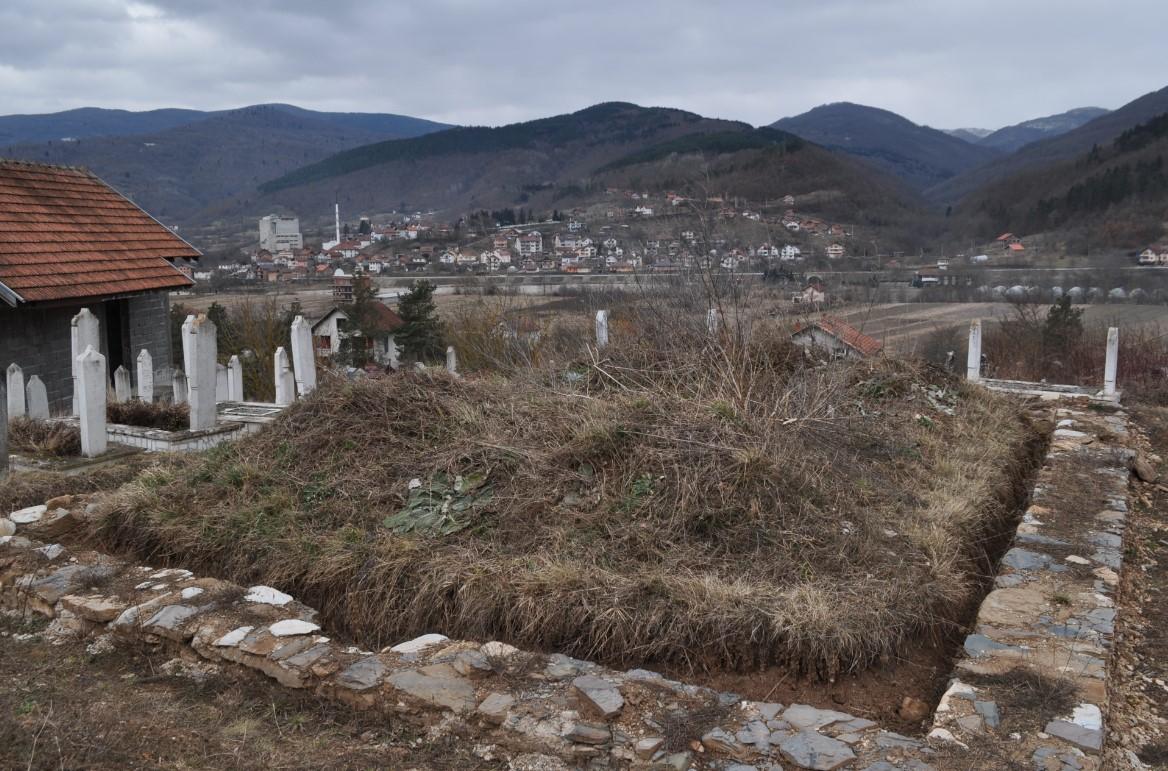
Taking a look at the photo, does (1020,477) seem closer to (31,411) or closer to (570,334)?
(570,334)

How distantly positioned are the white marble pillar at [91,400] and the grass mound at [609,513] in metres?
2.45

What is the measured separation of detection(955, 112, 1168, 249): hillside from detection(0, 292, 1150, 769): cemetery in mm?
50013

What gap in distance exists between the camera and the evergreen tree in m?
22.7

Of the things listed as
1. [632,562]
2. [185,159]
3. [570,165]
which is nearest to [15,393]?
[632,562]

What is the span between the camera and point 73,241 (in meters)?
14.1

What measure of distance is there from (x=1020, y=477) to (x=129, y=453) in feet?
29.4

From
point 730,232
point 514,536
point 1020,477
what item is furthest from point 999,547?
point 730,232

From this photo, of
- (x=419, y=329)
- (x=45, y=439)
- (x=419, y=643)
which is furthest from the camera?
(x=419, y=329)

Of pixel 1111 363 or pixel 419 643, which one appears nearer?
pixel 419 643

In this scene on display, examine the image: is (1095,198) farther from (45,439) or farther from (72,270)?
(45,439)

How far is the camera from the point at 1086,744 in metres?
3.28

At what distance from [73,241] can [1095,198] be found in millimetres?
59540

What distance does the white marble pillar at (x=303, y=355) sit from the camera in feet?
34.8

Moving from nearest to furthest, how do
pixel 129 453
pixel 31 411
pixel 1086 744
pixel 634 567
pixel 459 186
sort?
pixel 1086 744 < pixel 634 567 < pixel 129 453 < pixel 31 411 < pixel 459 186
